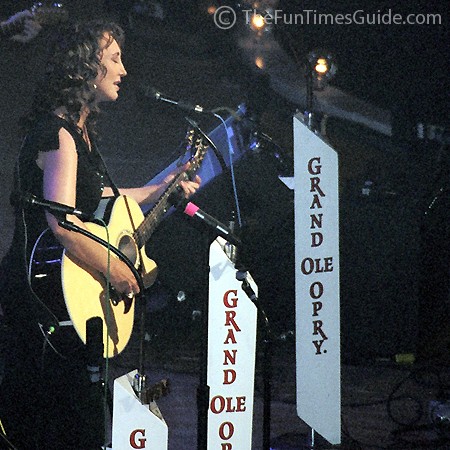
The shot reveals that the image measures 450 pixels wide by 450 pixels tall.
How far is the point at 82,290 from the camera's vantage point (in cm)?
301

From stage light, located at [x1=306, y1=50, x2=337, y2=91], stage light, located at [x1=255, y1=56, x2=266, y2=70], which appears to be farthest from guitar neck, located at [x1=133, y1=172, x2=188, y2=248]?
stage light, located at [x1=255, y1=56, x2=266, y2=70]

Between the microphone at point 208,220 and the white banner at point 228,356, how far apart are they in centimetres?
11

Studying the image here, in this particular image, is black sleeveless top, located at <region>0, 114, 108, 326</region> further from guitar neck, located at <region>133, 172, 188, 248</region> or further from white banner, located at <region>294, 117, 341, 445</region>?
white banner, located at <region>294, 117, 341, 445</region>

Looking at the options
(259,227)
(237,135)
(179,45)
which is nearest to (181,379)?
(259,227)

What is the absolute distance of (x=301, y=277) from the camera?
11.4ft

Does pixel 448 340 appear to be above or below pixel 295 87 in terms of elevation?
below

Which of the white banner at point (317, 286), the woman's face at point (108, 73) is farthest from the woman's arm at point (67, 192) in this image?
the white banner at point (317, 286)

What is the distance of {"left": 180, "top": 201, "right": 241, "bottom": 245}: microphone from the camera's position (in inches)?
110

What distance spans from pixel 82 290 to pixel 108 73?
848mm

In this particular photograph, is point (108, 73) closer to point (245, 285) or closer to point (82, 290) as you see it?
point (82, 290)

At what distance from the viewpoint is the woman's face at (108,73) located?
3.21 m

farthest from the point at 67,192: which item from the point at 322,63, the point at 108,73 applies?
the point at 322,63

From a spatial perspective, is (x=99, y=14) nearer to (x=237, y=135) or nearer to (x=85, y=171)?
(x=237, y=135)

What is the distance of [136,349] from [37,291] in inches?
80.2
